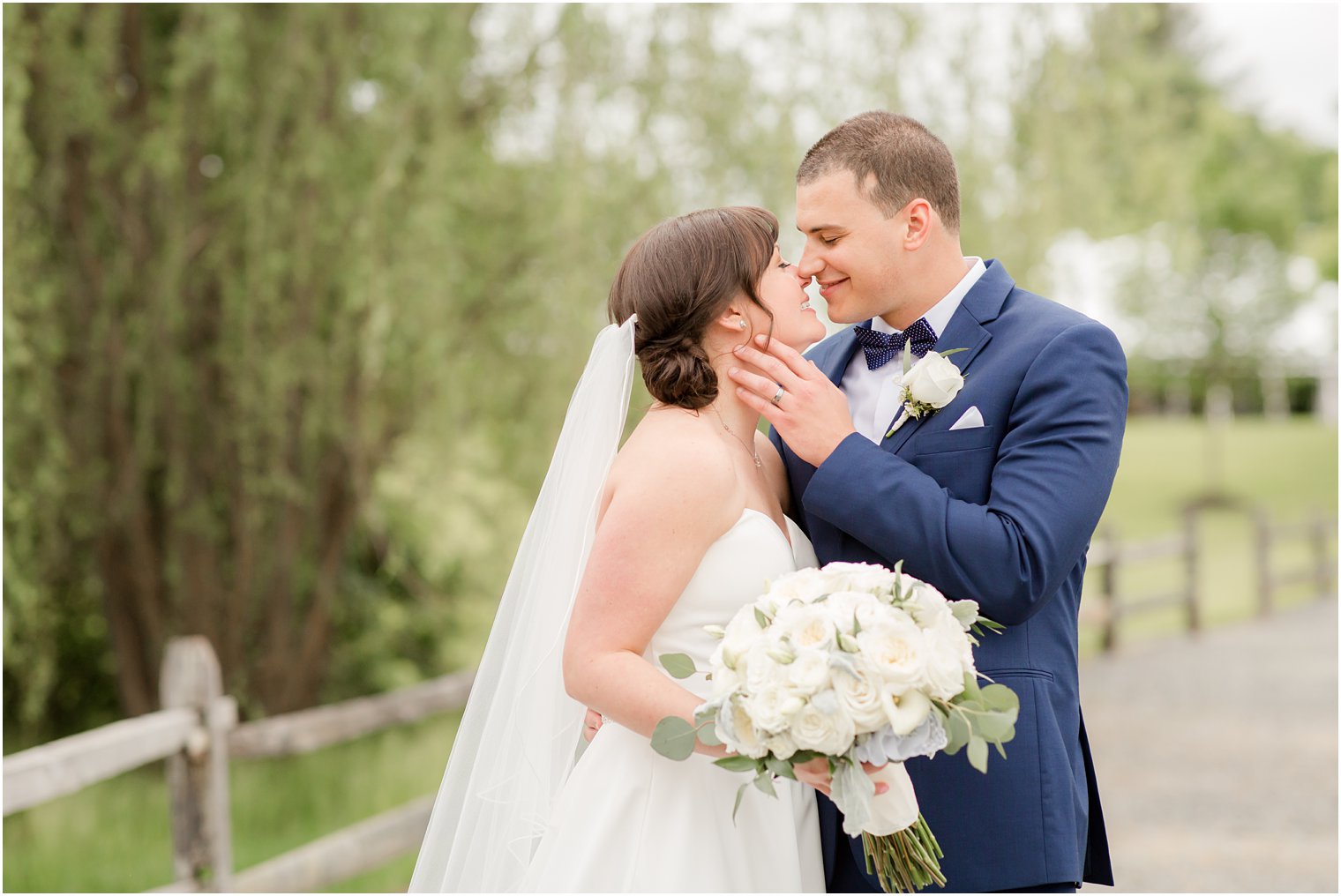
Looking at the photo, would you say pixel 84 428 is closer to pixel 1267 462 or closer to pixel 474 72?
pixel 474 72

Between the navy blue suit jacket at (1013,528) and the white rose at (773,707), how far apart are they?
456 millimetres

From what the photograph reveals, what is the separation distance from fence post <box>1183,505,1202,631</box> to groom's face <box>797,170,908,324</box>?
42.3 feet

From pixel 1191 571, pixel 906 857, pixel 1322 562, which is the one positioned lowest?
pixel 1322 562

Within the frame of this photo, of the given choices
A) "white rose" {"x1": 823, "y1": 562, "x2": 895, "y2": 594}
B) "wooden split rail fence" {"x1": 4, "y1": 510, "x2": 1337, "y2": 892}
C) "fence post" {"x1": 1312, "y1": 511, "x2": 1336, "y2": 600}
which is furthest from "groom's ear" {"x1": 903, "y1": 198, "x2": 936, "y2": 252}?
"fence post" {"x1": 1312, "y1": 511, "x2": 1336, "y2": 600}

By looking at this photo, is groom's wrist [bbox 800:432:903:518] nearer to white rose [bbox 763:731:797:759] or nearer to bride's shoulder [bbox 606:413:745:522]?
bride's shoulder [bbox 606:413:745:522]

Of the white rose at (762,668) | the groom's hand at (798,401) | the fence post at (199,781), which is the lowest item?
the fence post at (199,781)

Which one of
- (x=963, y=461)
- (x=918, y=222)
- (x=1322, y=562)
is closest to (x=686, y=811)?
(x=963, y=461)

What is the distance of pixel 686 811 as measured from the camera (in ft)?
8.04

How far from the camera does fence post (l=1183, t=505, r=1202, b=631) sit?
46.9 feet

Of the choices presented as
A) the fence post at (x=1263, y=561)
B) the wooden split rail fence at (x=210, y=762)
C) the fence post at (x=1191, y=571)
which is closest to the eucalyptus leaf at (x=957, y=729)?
the wooden split rail fence at (x=210, y=762)

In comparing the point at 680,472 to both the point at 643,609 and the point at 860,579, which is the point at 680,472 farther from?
the point at 860,579

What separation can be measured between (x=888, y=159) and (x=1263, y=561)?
14783 mm

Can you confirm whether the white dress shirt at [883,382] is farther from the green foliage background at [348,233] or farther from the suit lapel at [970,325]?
the green foliage background at [348,233]

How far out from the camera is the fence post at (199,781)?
483 centimetres
